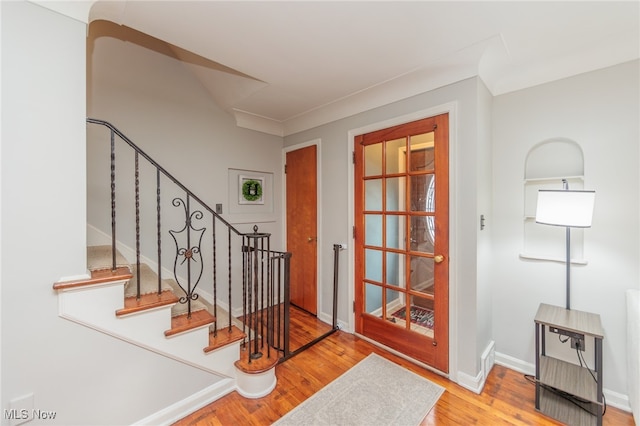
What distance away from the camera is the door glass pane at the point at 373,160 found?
2459mm

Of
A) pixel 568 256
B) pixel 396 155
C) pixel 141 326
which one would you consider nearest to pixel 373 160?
pixel 396 155

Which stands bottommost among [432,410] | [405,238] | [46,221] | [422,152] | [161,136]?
[432,410]

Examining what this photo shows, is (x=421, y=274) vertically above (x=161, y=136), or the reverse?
(x=161, y=136)

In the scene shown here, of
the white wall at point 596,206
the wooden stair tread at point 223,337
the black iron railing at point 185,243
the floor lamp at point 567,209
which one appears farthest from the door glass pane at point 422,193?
the wooden stair tread at point 223,337

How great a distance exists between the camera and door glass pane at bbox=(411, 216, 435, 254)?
2129 mm

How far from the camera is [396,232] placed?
2.35 m

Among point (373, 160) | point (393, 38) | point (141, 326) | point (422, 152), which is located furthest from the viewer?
point (373, 160)

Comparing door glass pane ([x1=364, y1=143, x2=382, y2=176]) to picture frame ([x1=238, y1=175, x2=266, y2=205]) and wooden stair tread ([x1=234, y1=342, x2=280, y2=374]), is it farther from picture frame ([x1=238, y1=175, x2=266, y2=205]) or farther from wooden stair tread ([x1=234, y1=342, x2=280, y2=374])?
wooden stair tread ([x1=234, y1=342, x2=280, y2=374])

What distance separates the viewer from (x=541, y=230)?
6.63 ft

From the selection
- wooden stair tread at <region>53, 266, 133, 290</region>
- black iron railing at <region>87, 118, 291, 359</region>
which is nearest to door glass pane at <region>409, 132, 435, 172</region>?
black iron railing at <region>87, 118, 291, 359</region>

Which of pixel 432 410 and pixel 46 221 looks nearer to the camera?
pixel 46 221

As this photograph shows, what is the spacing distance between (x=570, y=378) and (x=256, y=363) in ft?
7.01

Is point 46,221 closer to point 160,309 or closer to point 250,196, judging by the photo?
point 160,309

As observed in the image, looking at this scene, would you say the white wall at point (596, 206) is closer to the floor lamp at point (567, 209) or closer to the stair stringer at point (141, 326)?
the floor lamp at point (567, 209)
